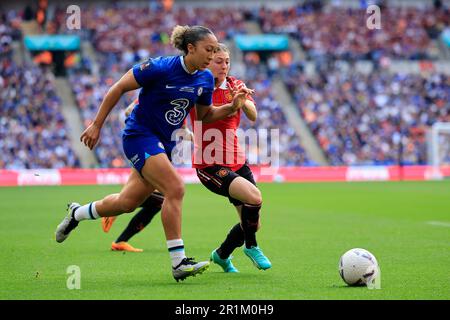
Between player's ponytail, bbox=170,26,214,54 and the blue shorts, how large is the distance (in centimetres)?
97

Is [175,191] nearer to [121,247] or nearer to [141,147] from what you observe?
[141,147]

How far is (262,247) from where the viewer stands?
1238 centimetres

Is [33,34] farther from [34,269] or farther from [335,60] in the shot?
[34,269]

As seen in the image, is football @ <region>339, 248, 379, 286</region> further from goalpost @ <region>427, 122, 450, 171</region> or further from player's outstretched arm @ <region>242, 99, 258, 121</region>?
goalpost @ <region>427, 122, 450, 171</region>

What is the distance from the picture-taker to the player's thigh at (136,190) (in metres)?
8.62

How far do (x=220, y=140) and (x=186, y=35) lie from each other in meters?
1.56

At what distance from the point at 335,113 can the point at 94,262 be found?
32282 millimetres

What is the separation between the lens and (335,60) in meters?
45.6

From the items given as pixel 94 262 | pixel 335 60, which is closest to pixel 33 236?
pixel 94 262

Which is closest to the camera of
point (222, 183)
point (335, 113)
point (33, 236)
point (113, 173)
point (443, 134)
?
point (222, 183)

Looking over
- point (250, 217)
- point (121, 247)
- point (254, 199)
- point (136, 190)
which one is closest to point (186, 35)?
point (136, 190)

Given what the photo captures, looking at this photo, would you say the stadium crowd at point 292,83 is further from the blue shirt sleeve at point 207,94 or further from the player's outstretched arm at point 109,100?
the player's outstretched arm at point 109,100

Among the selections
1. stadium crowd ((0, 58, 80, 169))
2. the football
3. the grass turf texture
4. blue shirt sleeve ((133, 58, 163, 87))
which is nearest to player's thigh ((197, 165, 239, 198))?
the grass turf texture

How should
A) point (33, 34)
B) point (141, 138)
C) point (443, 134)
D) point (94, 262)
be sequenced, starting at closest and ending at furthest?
point (141, 138) → point (94, 262) → point (443, 134) → point (33, 34)
